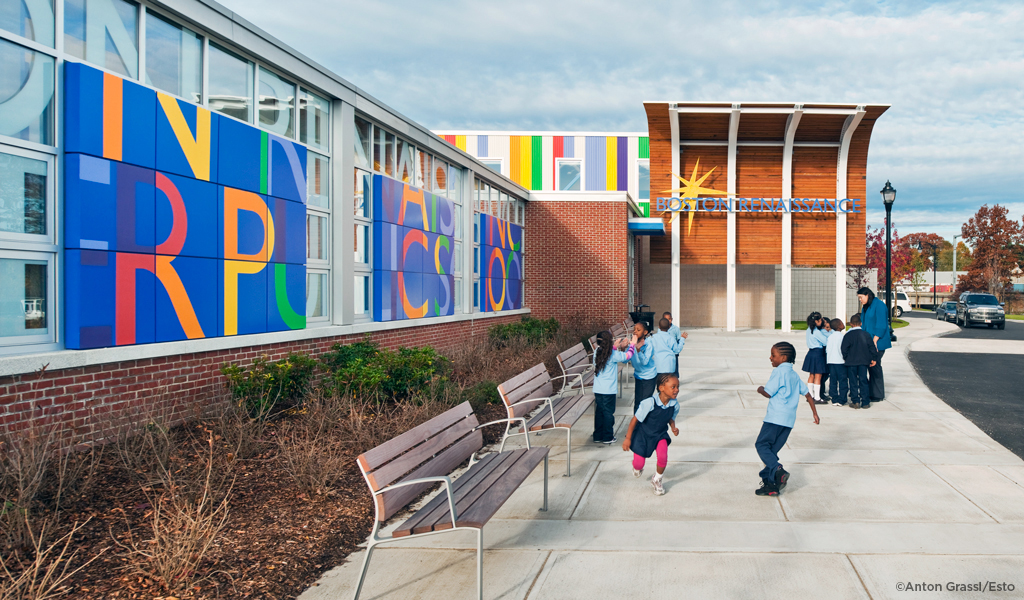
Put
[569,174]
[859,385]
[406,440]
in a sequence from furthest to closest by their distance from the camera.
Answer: [569,174], [859,385], [406,440]

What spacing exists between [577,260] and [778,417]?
666 inches

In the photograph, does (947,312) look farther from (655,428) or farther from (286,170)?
(286,170)

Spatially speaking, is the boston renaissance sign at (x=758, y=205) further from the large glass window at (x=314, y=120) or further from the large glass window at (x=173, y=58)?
the large glass window at (x=173, y=58)

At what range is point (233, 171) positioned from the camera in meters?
8.41

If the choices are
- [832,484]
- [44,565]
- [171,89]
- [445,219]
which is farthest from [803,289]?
[44,565]

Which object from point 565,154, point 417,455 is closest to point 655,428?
point 417,455

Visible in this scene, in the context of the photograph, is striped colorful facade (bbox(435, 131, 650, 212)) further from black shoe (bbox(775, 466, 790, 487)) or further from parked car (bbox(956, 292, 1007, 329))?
black shoe (bbox(775, 466, 790, 487))

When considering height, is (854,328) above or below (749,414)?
above

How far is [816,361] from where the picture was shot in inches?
427

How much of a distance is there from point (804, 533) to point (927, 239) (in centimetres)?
10782

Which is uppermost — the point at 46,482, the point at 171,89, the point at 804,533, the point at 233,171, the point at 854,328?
the point at 171,89

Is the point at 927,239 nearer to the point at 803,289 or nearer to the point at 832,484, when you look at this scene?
the point at 803,289

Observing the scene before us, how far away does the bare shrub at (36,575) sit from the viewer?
11.3 ft

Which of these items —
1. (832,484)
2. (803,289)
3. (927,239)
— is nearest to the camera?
(832,484)
